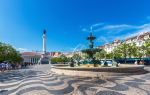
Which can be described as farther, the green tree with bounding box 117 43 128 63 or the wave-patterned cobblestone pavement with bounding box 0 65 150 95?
the green tree with bounding box 117 43 128 63

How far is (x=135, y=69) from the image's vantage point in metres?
26.3

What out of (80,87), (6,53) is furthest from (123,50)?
(80,87)

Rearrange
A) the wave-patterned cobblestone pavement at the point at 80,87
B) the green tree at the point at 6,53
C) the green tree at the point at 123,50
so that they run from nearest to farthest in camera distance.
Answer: the wave-patterned cobblestone pavement at the point at 80,87 → the green tree at the point at 6,53 → the green tree at the point at 123,50

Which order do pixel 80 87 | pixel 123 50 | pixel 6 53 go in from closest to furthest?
1. pixel 80 87
2. pixel 6 53
3. pixel 123 50

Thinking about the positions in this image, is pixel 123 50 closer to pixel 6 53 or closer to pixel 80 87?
pixel 6 53

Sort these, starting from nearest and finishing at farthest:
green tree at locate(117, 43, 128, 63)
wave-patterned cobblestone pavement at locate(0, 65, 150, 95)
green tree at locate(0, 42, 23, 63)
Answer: wave-patterned cobblestone pavement at locate(0, 65, 150, 95)
green tree at locate(0, 42, 23, 63)
green tree at locate(117, 43, 128, 63)

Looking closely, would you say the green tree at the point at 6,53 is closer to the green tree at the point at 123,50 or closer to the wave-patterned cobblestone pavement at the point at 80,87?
the green tree at the point at 123,50

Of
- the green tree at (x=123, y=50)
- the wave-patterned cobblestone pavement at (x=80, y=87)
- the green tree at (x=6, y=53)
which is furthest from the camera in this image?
the green tree at (x=123, y=50)

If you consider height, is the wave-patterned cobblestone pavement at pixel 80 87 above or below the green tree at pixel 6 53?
below

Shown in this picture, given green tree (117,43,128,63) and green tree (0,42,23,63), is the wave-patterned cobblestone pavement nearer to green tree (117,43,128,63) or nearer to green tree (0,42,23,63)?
green tree (0,42,23,63)

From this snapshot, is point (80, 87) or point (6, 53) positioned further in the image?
point (6, 53)

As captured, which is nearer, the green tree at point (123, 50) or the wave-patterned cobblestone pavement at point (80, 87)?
the wave-patterned cobblestone pavement at point (80, 87)

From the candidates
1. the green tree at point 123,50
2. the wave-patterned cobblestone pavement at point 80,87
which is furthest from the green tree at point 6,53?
the wave-patterned cobblestone pavement at point 80,87

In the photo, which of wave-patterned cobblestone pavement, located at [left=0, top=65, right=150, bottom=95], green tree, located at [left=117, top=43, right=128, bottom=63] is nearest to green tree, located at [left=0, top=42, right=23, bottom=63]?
green tree, located at [left=117, top=43, right=128, bottom=63]
